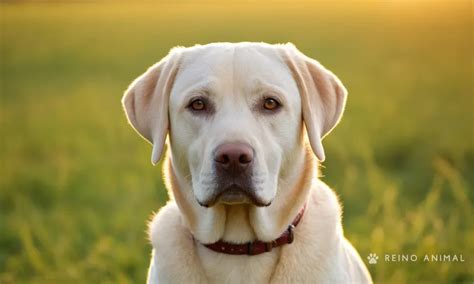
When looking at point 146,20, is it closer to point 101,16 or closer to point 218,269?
point 101,16

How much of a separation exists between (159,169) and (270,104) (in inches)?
230

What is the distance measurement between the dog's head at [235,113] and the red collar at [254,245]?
310 millimetres

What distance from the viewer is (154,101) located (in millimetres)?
5184

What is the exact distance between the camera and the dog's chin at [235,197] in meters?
4.63

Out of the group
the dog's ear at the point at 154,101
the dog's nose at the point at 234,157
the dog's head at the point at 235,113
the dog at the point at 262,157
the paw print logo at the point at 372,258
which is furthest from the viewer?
the paw print logo at the point at 372,258

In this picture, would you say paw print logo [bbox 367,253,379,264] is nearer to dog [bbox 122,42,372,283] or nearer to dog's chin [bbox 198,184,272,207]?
dog [bbox 122,42,372,283]

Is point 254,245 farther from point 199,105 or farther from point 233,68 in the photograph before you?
point 233,68

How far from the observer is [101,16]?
23.7 metres

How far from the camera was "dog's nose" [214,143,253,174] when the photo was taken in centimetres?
451

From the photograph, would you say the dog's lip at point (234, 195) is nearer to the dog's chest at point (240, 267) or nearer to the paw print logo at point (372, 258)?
the dog's chest at point (240, 267)

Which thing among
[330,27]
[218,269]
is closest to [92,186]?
[218,269]

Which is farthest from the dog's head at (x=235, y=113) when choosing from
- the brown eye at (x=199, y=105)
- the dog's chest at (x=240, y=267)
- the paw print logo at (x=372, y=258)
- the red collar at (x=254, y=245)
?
the paw print logo at (x=372, y=258)

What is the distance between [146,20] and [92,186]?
13493mm

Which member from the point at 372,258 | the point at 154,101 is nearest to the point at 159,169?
the point at 372,258
